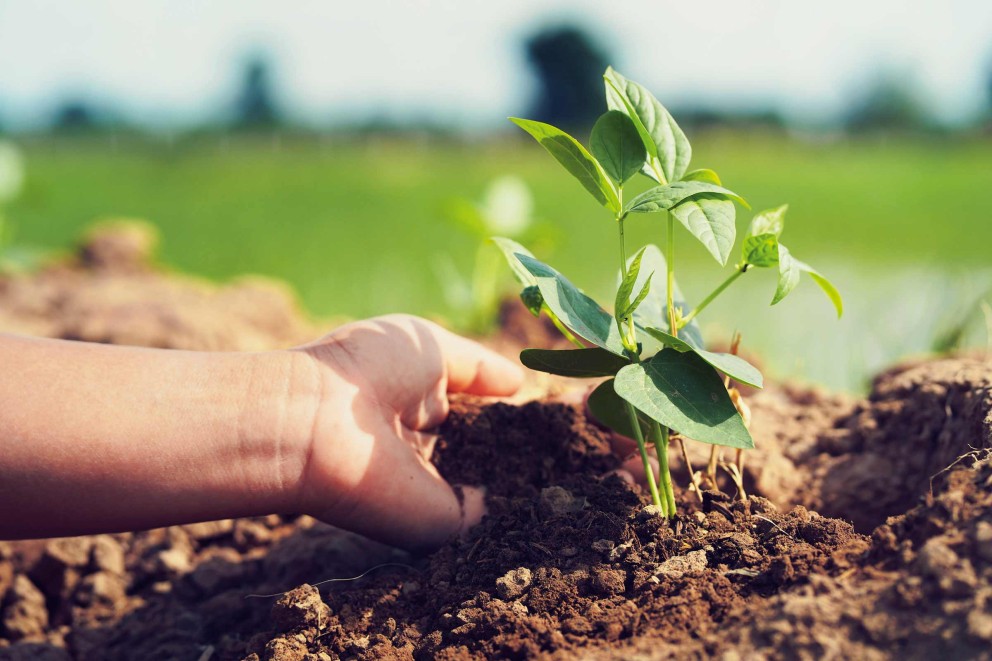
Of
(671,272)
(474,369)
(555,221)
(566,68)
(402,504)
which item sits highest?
(566,68)

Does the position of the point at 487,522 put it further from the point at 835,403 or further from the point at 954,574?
the point at 835,403

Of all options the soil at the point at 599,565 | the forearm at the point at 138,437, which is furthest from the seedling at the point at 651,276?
the forearm at the point at 138,437

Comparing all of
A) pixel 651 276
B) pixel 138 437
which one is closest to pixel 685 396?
pixel 651 276

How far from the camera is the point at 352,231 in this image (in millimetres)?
5316

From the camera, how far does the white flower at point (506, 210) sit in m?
2.59

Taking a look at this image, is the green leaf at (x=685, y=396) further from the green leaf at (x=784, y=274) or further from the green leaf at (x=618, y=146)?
the green leaf at (x=618, y=146)

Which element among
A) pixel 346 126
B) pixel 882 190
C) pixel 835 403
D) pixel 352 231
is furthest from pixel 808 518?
pixel 346 126

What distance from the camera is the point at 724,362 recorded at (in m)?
1.02

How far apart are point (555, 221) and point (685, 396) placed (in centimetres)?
438

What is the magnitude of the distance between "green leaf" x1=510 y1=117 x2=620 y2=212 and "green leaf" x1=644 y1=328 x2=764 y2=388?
191 millimetres

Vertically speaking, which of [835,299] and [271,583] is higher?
[835,299]

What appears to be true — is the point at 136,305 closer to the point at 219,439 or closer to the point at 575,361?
the point at 219,439

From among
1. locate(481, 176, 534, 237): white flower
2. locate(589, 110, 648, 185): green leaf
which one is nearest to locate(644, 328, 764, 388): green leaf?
locate(589, 110, 648, 185): green leaf

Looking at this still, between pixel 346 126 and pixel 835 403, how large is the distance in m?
11.2
